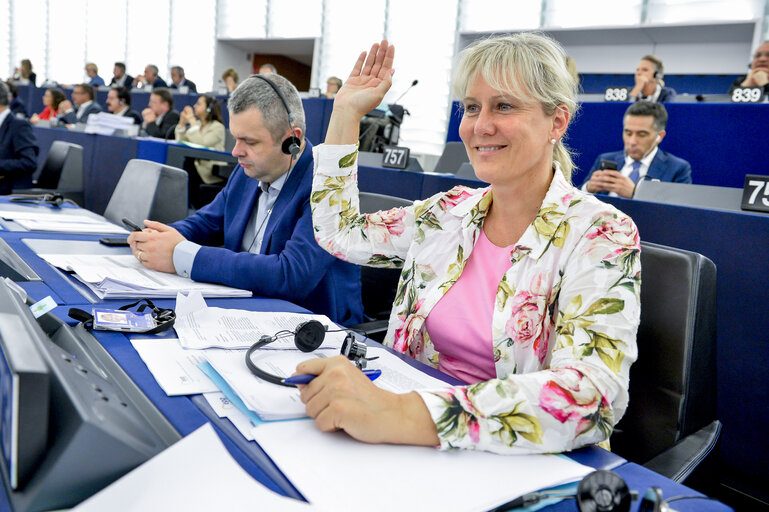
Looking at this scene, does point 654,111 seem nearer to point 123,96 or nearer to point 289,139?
point 289,139

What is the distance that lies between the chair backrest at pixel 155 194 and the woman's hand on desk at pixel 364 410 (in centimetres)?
181

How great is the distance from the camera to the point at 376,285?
1778 millimetres

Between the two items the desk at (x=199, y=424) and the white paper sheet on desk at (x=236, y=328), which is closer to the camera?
the desk at (x=199, y=424)

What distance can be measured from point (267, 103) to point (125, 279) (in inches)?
25.0

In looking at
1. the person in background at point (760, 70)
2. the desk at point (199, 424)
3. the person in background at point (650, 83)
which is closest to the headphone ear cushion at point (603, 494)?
the desk at point (199, 424)

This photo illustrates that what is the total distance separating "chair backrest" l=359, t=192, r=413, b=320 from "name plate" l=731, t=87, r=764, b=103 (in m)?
3.21

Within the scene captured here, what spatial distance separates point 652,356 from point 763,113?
3441 mm

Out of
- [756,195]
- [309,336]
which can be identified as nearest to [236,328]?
[309,336]

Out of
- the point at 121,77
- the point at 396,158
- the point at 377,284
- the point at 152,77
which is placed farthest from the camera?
the point at 121,77

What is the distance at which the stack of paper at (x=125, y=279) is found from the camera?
114cm

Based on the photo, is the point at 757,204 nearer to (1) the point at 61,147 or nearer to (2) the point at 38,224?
(2) the point at 38,224

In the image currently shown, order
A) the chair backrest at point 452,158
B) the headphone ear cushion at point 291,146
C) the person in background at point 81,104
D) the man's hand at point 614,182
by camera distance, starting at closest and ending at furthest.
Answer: the headphone ear cushion at point 291,146
the man's hand at point 614,182
the chair backrest at point 452,158
the person in background at point 81,104

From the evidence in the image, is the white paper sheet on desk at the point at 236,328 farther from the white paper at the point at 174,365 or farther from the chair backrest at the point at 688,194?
the chair backrest at the point at 688,194

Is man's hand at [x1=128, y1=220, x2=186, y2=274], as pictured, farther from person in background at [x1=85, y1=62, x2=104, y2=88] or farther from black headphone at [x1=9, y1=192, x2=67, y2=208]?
person in background at [x1=85, y1=62, x2=104, y2=88]
